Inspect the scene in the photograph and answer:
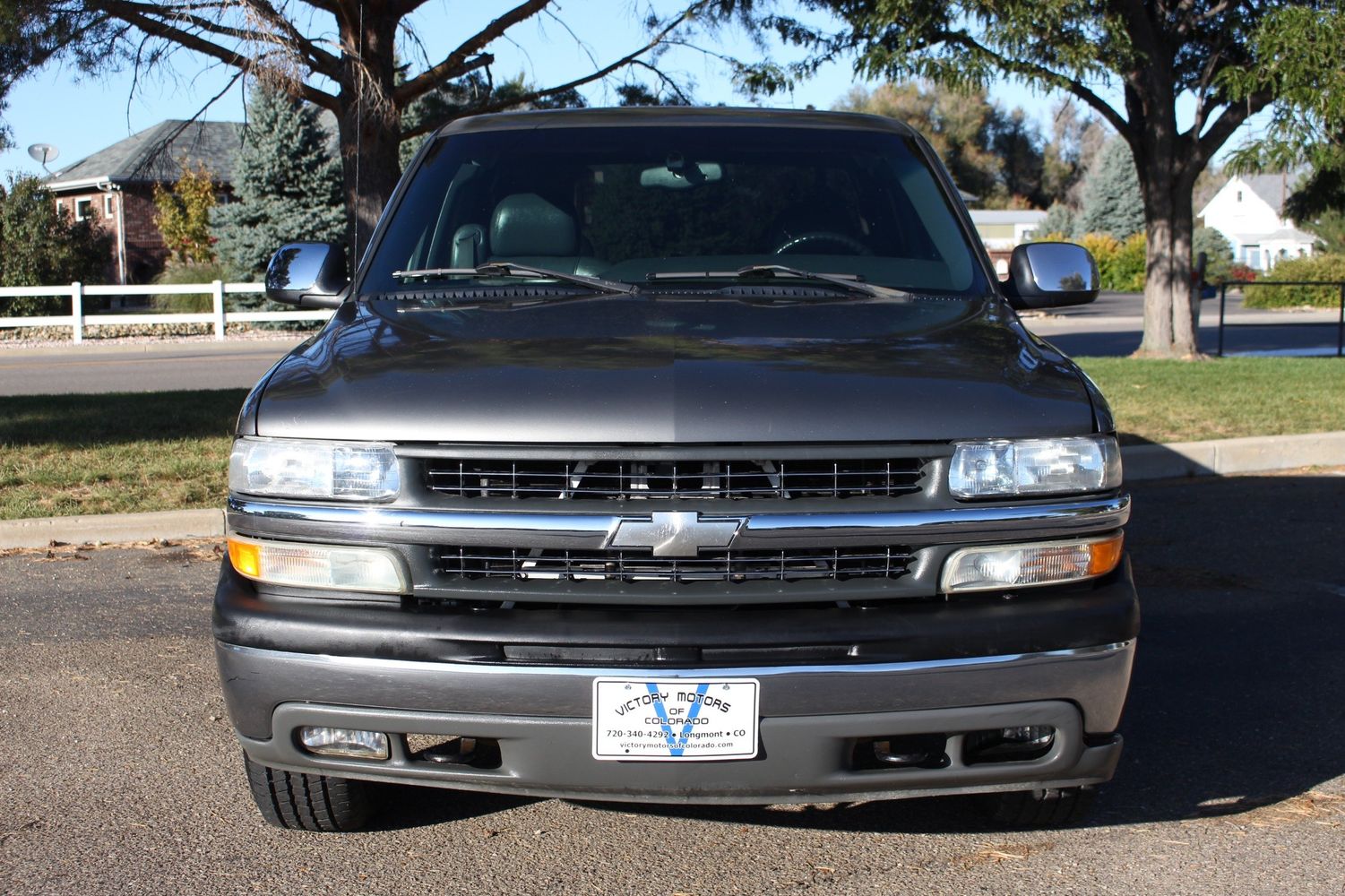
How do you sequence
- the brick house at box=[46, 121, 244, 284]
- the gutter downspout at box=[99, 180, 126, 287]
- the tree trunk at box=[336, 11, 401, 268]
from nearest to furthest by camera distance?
the tree trunk at box=[336, 11, 401, 268], the gutter downspout at box=[99, 180, 126, 287], the brick house at box=[46, 121, 244, 284]

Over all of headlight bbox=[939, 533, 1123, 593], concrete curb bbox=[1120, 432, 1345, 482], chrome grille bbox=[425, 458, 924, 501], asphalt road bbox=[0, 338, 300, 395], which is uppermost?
chrome grille bbox=[425, 458, 924, 501]

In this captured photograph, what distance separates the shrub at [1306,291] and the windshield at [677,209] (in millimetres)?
34518

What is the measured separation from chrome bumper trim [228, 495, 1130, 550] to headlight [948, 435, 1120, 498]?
0.13ft

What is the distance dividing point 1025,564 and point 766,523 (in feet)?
2.00

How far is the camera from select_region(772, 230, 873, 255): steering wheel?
4.33 metres

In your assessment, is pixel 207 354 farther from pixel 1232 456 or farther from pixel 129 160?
pixel 129 160

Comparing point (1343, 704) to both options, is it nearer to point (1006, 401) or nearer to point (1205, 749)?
point (1205, 749)

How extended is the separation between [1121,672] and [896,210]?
192 centimetres

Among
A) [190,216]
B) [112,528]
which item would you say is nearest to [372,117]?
[112,528]

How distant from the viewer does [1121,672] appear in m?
3.08

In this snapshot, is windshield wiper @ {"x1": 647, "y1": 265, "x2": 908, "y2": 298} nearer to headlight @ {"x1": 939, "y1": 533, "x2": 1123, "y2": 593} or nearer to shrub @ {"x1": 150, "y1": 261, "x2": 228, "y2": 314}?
headlight @ {"x1": 939, "y1": 533, "x2": 1123, "y2": 593}

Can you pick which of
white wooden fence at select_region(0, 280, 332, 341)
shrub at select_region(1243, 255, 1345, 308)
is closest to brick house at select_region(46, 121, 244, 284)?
white wooden fence at select_region(0, 280, 332, 341)

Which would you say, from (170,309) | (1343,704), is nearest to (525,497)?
(1343,704)

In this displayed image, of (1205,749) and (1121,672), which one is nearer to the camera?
(1121,672)
